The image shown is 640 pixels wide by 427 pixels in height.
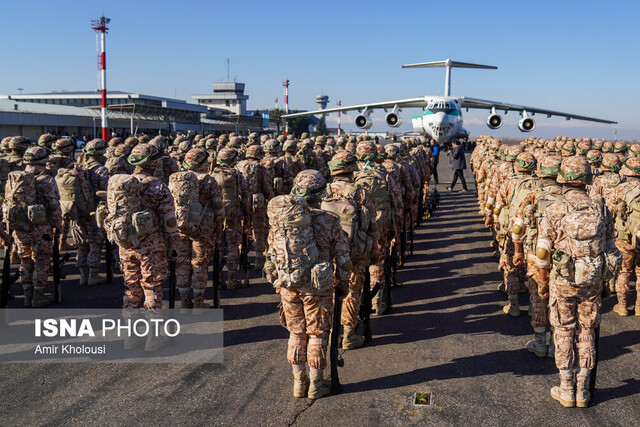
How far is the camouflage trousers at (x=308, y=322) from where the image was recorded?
14.4 feet

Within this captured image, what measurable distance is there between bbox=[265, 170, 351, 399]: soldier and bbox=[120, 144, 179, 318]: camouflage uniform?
189 cm

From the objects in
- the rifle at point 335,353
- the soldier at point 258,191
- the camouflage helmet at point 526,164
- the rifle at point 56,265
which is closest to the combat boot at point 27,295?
the rifle at point 56,265

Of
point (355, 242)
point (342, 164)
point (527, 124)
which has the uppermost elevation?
point (527, 124)

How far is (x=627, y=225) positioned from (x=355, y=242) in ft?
13.7

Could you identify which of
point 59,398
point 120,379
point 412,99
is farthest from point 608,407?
point 412,99

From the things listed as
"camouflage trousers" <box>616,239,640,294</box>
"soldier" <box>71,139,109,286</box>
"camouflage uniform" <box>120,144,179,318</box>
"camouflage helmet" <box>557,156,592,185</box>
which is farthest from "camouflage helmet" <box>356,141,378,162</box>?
"soldier" <box>71,139,109,286</box>

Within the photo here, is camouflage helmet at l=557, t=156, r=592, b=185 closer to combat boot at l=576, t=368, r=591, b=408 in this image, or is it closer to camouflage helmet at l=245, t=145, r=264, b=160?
combat boot at l=576, t=368, r=591, b=408

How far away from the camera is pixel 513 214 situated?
638 centimetres

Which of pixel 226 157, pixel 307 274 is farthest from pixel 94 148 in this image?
pixel 307 274

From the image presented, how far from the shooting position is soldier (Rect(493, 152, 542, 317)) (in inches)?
251

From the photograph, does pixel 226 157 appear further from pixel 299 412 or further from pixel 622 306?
pixel 622 306

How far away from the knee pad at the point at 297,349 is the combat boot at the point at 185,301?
2872 millimetres

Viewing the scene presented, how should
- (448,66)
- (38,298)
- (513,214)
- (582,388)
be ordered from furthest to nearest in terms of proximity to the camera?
(448,66) → (38,298) → (513,214) → (582,388)

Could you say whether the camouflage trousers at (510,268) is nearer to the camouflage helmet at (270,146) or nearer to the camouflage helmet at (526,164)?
the camouflage helmet at (526,164)
